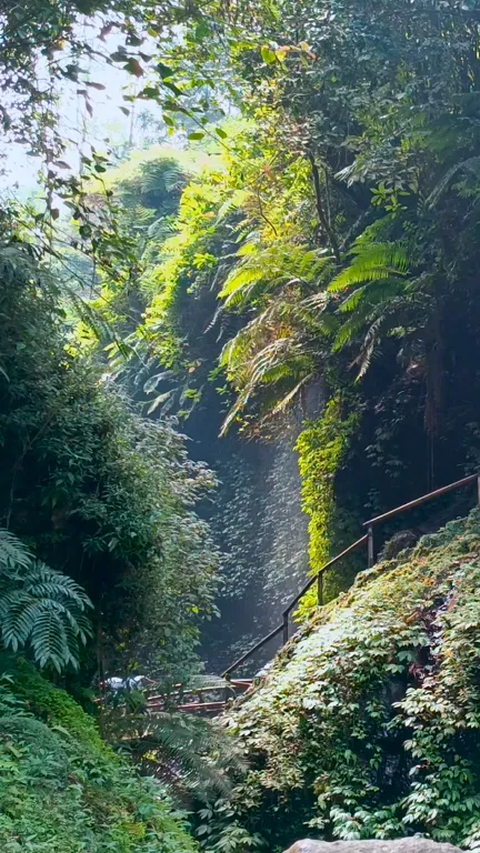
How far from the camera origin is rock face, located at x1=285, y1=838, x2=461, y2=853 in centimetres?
395

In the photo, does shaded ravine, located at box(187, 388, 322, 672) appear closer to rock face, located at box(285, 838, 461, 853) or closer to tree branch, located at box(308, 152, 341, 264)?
tree branch, located at box(308, 152, 341, 264)

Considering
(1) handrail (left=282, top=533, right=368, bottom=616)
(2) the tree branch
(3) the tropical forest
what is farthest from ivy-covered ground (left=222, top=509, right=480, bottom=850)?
(2) the tree branch

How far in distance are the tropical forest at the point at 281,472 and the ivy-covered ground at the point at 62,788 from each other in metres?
0.02

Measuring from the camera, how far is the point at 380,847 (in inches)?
160

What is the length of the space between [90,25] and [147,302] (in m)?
11.5

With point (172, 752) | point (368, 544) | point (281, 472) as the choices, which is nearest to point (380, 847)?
point (172, 752)

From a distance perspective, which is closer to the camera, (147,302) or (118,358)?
(118,358)

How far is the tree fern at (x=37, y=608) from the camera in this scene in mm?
4113

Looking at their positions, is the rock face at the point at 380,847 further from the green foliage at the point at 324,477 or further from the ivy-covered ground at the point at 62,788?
the green foliage at the point at 324,477

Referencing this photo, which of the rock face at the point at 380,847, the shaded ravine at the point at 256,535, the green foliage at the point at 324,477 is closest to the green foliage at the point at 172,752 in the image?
the rock face at the point at 380,847

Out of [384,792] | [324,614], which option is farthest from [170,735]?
[324,614]

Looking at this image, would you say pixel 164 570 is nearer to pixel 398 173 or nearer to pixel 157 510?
pixel 157 510

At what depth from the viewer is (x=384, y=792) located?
5.57 metres

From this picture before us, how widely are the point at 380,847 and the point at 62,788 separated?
5.69 feet
